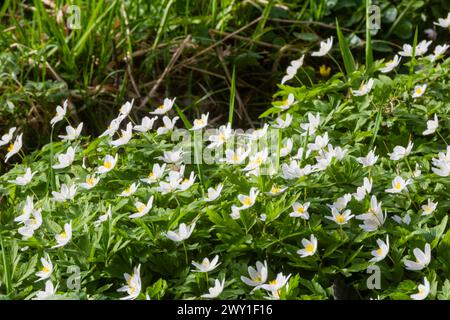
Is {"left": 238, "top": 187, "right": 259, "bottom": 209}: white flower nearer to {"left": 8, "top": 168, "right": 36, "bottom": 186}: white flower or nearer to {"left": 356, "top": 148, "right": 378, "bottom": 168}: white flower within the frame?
{"left": 356, "top": 148, "right": 378, "bottom": 168}: white flower

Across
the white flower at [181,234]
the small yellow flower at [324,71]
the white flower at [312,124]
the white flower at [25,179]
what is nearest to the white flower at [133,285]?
the white flower at [181,234]

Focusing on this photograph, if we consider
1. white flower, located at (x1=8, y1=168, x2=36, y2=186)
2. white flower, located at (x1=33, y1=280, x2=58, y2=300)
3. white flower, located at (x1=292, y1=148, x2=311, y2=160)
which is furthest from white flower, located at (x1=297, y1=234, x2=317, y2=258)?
white flower, located at (x1=8, y1=168, x2=36, y2=186)

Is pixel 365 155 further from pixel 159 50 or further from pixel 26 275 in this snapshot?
pixel 159 50

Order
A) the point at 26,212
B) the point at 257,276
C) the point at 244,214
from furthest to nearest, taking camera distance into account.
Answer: the point at 26,212 → the point at 244,214 → the point at 257,276

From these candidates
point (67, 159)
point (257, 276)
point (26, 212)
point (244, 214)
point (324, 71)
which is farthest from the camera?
point (324, 71)

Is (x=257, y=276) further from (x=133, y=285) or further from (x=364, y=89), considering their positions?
(x=364, y=89)

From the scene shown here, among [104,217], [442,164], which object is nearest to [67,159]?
[104,217]
